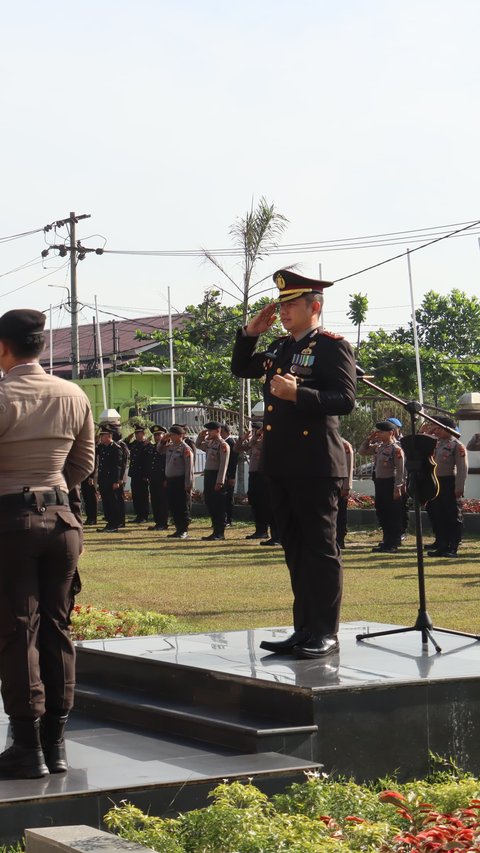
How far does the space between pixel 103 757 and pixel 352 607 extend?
5.72 metres

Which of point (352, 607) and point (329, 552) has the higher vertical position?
point (329, 552)

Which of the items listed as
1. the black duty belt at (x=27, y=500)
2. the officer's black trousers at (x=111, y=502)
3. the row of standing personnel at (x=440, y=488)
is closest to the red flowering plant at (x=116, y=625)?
the black duty belt at (x=27, y=500)

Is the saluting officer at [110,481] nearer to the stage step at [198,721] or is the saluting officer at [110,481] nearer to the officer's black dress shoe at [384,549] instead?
the officer's black dress shoe at [384,549]

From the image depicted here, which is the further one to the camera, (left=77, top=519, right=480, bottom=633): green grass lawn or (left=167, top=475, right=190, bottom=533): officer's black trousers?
(left=167, top=475, right=190, bottom=533): officer's black trousers

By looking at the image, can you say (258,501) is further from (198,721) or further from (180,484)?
(198,721)

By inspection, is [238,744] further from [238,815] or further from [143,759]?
[238,815]

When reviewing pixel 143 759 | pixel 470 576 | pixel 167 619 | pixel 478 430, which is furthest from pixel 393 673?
pixel 478 430

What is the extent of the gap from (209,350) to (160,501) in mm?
20652

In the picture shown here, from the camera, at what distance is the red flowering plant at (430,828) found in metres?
3.95

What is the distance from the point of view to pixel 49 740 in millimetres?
4969

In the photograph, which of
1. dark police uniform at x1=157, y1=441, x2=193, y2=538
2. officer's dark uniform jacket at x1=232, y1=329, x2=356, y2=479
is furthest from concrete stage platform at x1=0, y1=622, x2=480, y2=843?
dark police uniform at x1=157, y1=441, x2=193, y2=538

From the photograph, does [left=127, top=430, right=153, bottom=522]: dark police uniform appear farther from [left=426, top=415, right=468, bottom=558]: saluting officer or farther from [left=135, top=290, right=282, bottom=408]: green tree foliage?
[left=135, top=290, right=282, bottom=408]: green tree foliage

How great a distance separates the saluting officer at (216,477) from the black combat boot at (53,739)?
14793 millimetres

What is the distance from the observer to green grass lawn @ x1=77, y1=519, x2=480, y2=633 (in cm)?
1027
